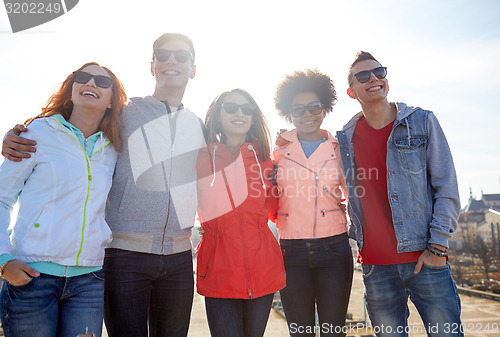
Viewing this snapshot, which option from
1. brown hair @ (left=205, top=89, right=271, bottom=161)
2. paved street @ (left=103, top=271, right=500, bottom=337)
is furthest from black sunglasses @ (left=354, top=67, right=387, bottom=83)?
paved street @ (left=103, top=271, right=500, bottom=337)

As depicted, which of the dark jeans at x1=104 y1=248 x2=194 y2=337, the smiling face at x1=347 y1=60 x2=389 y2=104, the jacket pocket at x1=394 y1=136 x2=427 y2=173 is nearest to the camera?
the dark jeans at x1=104 y1=248 x2=194 y2=337

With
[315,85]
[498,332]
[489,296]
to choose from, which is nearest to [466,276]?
[489,296]

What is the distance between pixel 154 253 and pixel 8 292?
984mm

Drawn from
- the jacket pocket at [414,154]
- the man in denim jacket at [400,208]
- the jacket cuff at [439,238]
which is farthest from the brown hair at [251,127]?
the jacket cuff at [439,238]

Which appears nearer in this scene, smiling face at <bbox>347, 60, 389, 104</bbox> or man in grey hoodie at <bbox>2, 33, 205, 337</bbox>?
man in grey hoodie at <bbox>2, 33, 205, 337</bbox>

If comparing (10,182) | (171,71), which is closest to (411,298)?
(171,71)

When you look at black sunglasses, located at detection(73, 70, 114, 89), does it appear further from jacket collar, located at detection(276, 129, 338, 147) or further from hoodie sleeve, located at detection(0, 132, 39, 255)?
jacket collar, located at detection(276, 129, 338, 147)

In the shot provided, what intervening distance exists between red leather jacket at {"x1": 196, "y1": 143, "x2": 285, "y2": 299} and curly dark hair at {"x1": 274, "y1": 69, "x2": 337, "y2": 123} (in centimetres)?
132

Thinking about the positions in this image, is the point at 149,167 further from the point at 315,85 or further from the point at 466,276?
the point at 466,276

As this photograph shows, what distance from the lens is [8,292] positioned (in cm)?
228

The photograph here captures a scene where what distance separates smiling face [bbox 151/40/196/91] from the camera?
11.0 ft

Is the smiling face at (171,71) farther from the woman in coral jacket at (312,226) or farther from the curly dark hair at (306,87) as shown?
the curly dark hair at (306,87)

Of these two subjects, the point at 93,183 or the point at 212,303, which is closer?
the point at 93,183

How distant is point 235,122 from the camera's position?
3.41 metres
